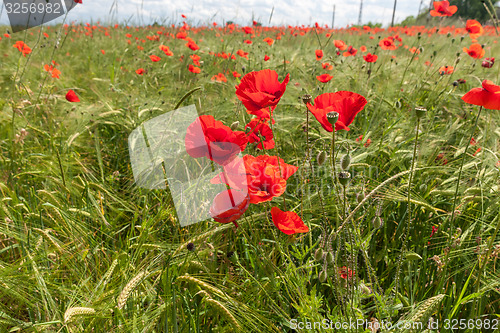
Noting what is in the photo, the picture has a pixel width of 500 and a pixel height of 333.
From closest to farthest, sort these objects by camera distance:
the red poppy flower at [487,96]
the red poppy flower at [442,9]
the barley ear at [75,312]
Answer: the barley ear at [75,312]
the red poppy flower at [487,96]
the red poppy flower at [442,9]

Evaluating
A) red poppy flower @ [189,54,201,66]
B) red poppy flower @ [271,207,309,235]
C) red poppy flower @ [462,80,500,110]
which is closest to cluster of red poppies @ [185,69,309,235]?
red poppy flower @ [271,207,309,235]

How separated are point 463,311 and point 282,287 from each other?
560 millimetres

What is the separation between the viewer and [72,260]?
0.99 meters

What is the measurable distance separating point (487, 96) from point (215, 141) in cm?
65

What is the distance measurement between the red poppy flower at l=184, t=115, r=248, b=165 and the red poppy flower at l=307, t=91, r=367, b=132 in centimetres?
18

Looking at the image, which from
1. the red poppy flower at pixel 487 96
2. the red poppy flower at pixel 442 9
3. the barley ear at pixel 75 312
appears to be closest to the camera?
the barley ear at pixel 75 312

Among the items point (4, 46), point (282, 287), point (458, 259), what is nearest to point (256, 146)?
point (282, 287)

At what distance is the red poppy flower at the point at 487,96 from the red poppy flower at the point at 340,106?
25 centimetres

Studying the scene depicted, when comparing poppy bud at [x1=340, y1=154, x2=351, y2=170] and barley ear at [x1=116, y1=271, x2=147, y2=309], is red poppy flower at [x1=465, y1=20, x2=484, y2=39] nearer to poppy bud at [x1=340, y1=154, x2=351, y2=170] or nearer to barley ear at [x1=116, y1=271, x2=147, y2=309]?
poppy bud at [x1=340, y1=154, x2=351, y2=170]

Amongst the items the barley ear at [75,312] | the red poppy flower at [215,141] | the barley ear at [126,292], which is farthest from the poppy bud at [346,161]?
the barley ear at [75,312]

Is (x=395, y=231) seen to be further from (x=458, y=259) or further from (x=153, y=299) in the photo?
(x=153, y=299)

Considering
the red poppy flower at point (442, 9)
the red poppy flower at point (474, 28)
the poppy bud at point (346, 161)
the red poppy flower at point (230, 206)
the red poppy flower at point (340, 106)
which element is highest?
the red poppy flower at point (442, 9)

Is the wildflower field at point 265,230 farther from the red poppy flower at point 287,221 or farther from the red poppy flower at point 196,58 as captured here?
the red poppy flower at point 196,58

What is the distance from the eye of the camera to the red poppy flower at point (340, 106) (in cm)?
72
